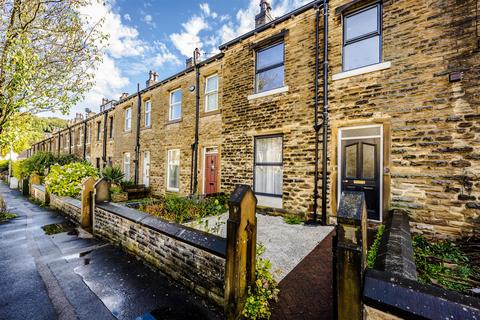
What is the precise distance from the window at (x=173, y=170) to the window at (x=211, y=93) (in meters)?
3.13

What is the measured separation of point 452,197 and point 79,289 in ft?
23.9

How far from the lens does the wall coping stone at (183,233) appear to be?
3.05 meters

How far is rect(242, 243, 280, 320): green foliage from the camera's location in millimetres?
2604

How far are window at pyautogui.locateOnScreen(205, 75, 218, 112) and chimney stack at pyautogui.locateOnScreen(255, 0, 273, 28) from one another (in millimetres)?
2879

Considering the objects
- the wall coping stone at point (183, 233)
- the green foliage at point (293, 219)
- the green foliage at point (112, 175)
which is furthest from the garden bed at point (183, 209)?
the green foliage at point (112, 175)

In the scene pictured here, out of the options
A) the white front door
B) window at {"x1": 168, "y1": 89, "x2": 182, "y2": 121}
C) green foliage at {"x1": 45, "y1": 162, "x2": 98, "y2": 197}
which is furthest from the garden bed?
the white front door

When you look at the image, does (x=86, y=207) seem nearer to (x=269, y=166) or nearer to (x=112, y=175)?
(x=112, y=175)

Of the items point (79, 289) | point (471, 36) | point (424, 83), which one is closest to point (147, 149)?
point (79, 289)

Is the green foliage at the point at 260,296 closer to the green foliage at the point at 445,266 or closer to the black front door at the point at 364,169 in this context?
the green foliage at the point at 445,266

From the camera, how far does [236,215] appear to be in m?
2.71

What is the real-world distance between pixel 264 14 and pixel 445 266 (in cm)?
900

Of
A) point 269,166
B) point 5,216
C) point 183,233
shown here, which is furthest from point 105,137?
point 183,233

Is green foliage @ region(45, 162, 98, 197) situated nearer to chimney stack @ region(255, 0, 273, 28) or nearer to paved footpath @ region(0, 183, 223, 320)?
paved footpath @ region(0, 183, 223, 320)

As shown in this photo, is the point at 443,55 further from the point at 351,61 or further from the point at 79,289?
the point at 79,289
